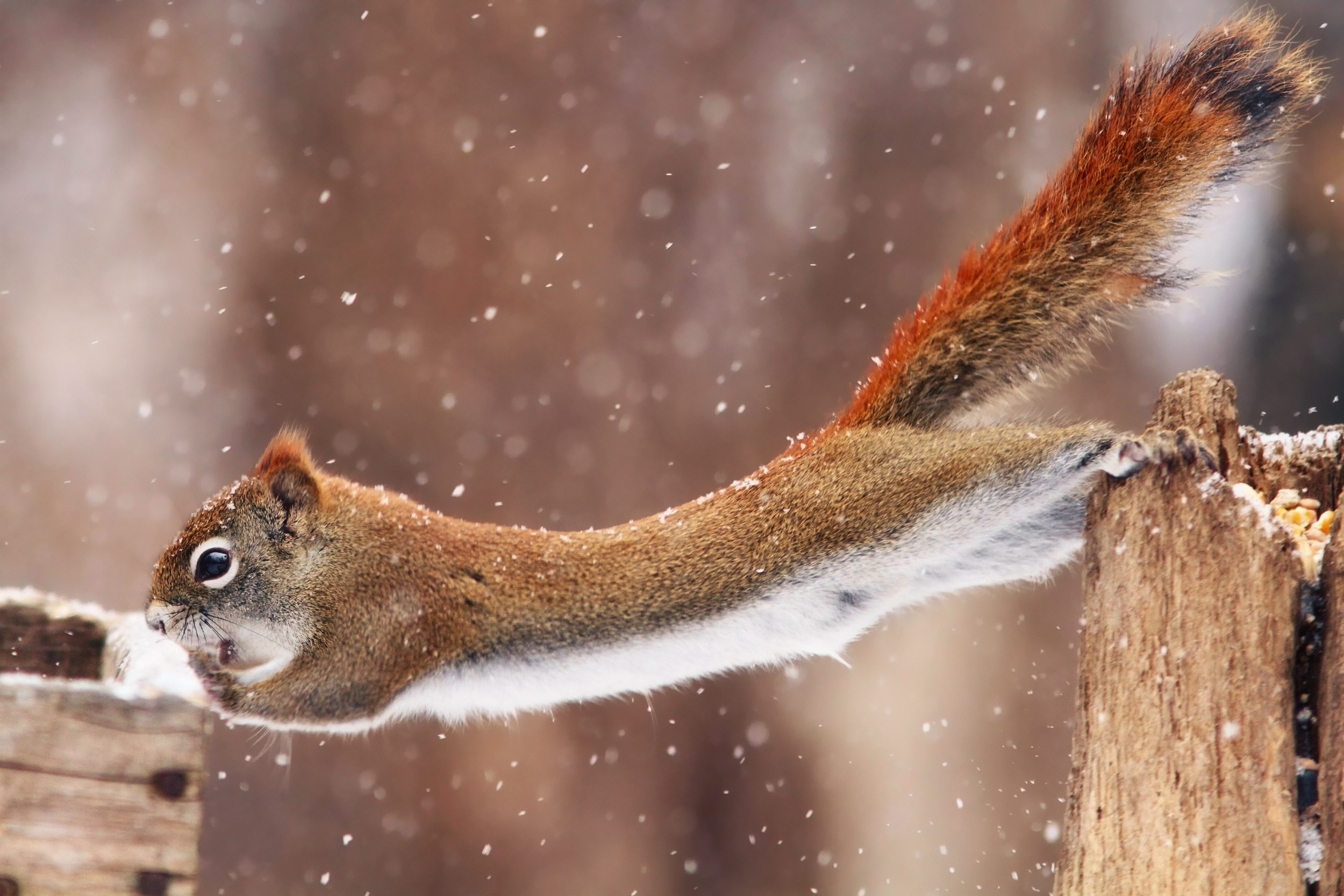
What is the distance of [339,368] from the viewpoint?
2.47 metres

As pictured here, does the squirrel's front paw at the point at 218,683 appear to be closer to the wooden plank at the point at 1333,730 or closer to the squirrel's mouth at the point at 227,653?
the squirrel's mouth at the point at 227,653

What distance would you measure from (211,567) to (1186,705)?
37.6 inches

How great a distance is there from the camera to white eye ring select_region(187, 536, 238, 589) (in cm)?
118

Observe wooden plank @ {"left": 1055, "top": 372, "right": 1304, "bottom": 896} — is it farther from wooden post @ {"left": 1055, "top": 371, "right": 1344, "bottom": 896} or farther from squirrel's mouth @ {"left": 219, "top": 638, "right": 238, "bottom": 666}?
squirrel's mouth @ {"left": 219, "top": 638, "right": 238, "bottom": 666}

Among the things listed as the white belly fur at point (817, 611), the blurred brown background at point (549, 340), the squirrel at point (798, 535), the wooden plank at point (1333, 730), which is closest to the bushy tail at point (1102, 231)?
the squirrel at point (798, 535)

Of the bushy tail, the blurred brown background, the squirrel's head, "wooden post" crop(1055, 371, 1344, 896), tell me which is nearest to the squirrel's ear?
the squirrel's head

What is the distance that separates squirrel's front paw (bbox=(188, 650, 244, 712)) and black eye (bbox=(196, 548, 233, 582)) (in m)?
0.08

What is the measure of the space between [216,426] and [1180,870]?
219 centimetres

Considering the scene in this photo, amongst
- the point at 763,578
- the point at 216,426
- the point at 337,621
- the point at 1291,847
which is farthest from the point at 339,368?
the point at 1291,847

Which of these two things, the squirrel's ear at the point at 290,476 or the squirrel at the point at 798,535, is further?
the squirrel's ear at the point at 290,476

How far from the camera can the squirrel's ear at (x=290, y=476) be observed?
122cm

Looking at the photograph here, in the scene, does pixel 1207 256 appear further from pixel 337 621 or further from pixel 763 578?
pixel 337 621

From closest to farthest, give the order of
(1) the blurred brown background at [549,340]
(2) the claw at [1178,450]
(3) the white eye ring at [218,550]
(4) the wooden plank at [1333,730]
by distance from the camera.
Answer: (4) the wooden plank at [1333,730]
(2) the claw at [1178,450]
(3) the white eye ring at [218,550]
(1) the blurred brown background at [549,340]

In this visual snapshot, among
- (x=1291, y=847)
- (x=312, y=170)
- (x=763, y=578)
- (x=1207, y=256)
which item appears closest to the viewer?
(x=1291, y=847)
